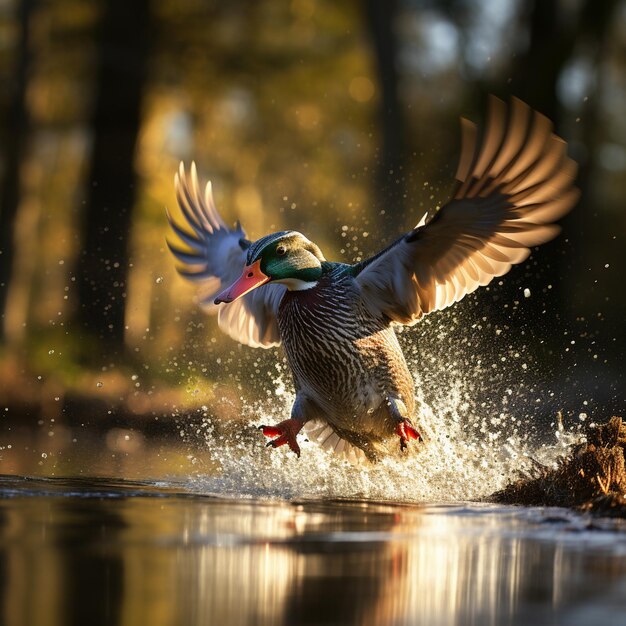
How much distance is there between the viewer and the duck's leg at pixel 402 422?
25.7 feet

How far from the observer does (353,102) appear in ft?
101

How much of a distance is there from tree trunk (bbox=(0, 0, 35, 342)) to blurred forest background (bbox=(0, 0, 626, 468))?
41 mm

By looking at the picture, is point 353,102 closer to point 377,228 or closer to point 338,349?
point 377,228

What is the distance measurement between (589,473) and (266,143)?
2739 cm

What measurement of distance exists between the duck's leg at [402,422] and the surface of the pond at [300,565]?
3.87 ft

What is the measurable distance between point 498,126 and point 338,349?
185cm

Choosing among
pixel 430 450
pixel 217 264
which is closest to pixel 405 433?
pixel 430 450

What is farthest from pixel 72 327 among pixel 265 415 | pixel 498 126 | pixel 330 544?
pixel 330 544

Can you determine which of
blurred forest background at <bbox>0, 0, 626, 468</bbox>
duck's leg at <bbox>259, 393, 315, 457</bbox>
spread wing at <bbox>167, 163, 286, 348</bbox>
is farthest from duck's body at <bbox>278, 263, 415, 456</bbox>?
blurred forest background at <bbox>0, 0, 626, 468</bbox>

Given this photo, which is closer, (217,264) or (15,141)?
(217,264)

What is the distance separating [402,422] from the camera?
7930 millimetres

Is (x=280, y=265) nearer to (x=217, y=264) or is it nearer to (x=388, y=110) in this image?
(x=217, y=264)

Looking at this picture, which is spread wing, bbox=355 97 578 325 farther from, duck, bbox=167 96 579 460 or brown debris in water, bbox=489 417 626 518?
brown debris in water, bbox=489 417 626 518

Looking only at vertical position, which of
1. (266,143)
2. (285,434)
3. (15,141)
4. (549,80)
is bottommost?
(285,434)
